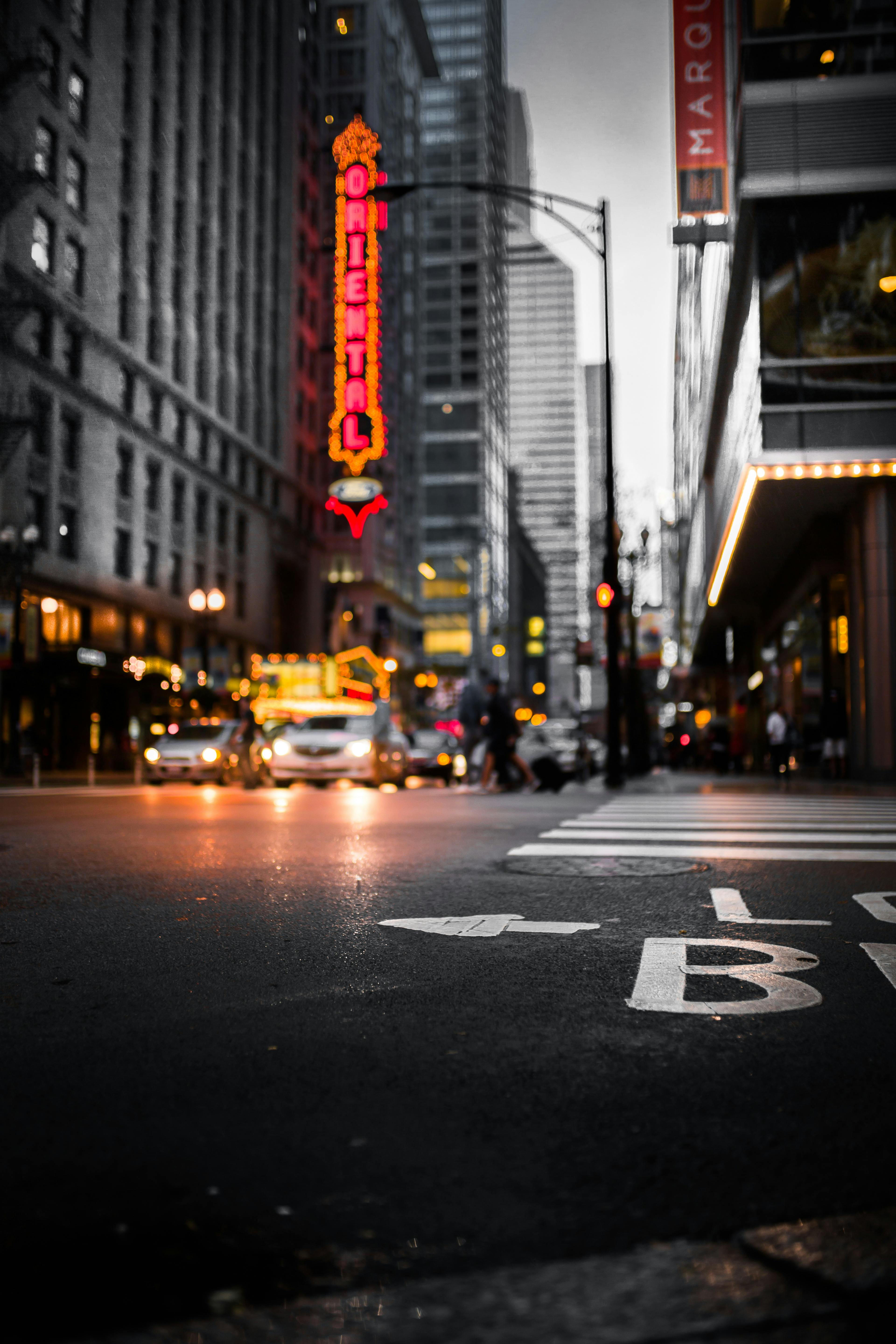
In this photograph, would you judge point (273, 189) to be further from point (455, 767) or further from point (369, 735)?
point (369, 735)

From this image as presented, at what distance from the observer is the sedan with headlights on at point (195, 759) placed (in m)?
28.4

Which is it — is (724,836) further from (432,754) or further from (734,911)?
(432,754)

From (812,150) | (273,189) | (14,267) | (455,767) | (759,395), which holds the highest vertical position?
(273,189)

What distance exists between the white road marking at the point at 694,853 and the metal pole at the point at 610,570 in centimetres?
1347

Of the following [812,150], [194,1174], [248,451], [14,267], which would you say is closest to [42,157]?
[14,267]

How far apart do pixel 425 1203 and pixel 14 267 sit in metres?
40.6

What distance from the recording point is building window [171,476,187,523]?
54.2 m

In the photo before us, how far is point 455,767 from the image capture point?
32.0 m

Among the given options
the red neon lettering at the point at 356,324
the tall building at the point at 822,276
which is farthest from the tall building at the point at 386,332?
the tall building at the point at 822,276

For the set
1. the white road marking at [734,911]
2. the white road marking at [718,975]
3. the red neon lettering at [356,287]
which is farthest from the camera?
the red neon lettering at [356,287]

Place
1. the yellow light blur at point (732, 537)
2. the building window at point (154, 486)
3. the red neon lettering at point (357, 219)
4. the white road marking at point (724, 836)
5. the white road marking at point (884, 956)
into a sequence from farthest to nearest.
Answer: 1. the red neon lettering at point (357, 219)
2. the building window at point (154, 486)
3. the yellow light blur at point (732, 537)
4. the white road marking at point (724, 836)
5. the white road marking at point (884, 956)

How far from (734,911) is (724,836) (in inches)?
176

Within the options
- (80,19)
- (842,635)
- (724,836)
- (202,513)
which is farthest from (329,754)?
(202,513)

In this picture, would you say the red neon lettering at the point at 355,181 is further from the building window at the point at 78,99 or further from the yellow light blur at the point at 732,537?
the yellow light blur at the point at 732,537
